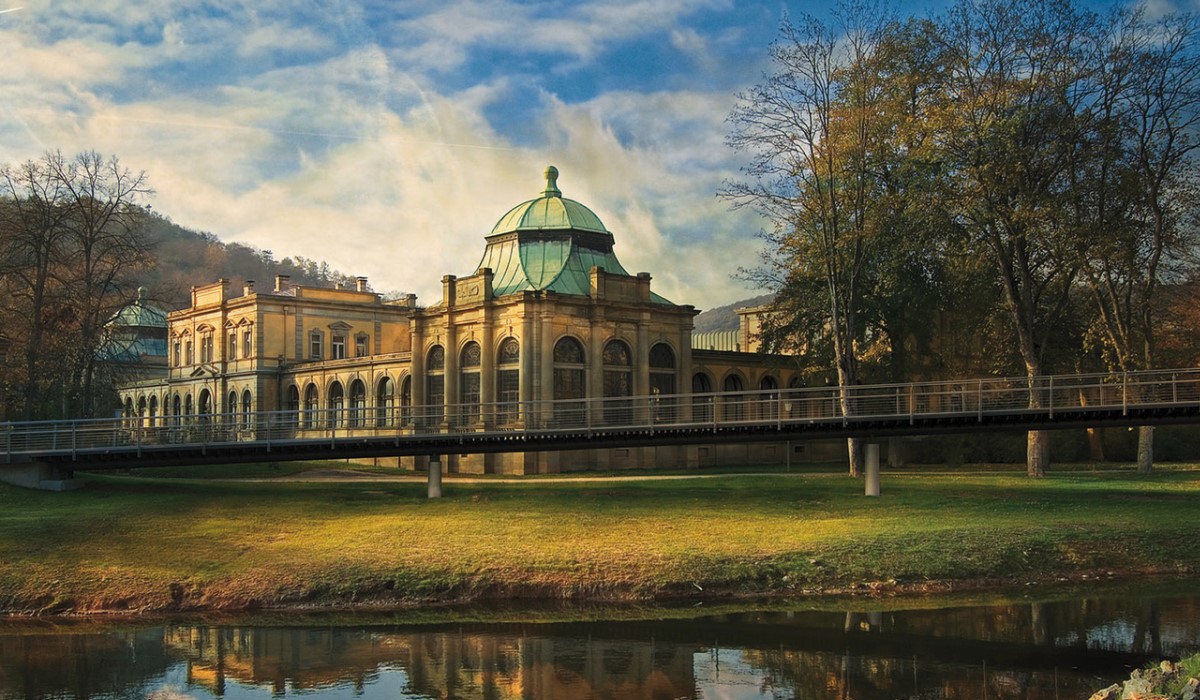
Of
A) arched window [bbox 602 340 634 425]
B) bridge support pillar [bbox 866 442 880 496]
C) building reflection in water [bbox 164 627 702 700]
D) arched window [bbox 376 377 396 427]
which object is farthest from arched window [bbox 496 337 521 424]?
building reflection in water [bbox 164 627 702 700]

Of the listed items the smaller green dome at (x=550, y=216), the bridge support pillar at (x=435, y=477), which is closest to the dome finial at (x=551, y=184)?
the smaller green dome at (x=550, y=216)

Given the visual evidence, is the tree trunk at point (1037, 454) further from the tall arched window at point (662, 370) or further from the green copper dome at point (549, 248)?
the green copper dome at point (549, 248)

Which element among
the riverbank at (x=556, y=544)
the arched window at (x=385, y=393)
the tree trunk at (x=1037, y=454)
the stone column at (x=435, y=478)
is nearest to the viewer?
the riverbank at (x=556, y=544)

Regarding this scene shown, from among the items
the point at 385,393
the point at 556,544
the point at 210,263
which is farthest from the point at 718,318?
the point at 556,544

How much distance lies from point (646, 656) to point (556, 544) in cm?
798

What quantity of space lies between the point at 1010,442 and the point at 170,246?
13931cm

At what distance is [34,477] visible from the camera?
3325 centimetres

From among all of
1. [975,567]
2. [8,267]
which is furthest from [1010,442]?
[8,267]

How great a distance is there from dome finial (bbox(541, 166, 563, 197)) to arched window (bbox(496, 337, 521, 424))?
10297 mm

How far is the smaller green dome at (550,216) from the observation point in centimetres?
5709

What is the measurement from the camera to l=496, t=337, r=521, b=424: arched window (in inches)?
2039

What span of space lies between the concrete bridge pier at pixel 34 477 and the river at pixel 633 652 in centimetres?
1182

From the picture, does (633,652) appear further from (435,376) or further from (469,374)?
(435,376)

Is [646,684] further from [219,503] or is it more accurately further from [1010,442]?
[1010,442]
